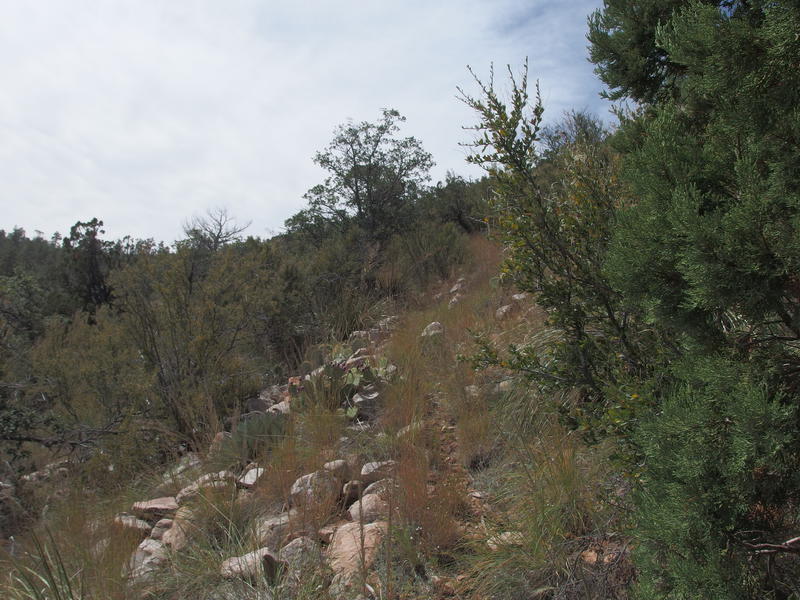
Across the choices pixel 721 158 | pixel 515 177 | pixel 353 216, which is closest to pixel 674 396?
pixel 721 158

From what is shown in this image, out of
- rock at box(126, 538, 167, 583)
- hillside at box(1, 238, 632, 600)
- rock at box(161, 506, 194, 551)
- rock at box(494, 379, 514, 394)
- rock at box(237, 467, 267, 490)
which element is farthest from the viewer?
rock at box(494, 379, 514, 394)

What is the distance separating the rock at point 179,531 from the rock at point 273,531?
433mm

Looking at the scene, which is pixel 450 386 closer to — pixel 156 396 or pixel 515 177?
pixel 515 177

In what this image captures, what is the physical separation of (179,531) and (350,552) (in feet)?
3.73

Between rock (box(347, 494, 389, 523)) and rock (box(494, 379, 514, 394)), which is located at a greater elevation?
rock (box(494, 379, 514, 394))

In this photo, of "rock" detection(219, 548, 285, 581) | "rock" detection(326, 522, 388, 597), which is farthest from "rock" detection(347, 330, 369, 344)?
"rock" detection(219, 548, 285, 581)

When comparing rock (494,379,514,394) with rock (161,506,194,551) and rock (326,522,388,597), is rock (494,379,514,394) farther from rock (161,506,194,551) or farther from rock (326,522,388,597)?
rock (161,506,194,551)

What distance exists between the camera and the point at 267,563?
244 cm

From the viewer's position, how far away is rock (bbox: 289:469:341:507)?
118 inches

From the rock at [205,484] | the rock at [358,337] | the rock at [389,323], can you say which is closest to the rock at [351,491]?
the rock at [205,484]

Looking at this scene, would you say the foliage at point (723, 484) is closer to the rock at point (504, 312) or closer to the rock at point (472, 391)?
the rock at point (472, 391)

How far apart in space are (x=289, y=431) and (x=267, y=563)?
64.7 inches

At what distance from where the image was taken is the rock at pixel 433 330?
17.7 ft

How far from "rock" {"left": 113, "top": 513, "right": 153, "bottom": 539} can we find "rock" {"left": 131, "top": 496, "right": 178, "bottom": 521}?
7cm
